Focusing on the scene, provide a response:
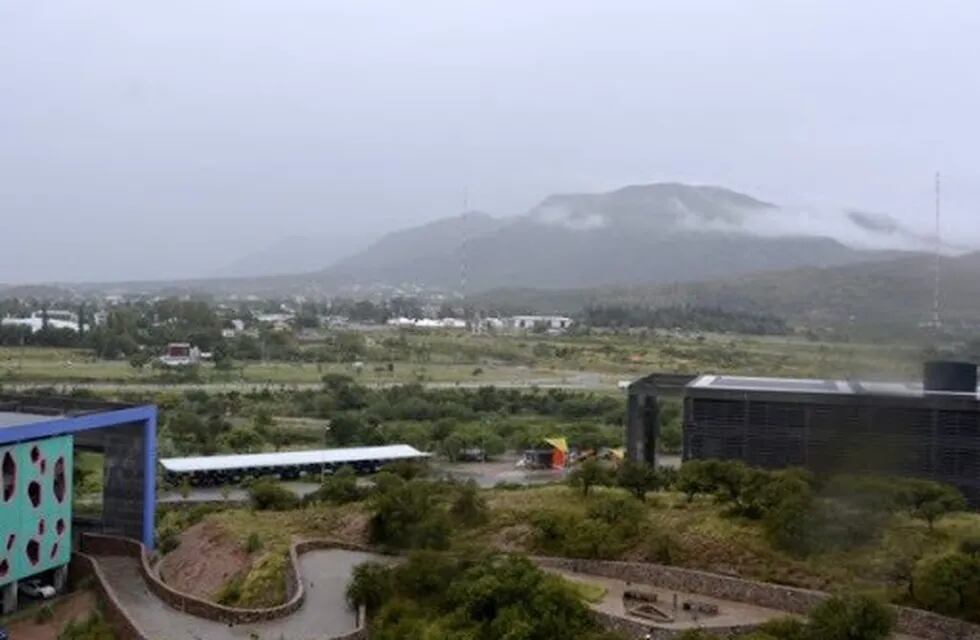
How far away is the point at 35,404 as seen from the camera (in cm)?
2273

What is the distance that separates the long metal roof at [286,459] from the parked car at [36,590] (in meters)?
10.5

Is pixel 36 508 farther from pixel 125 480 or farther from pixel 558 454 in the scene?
pixel 558 454

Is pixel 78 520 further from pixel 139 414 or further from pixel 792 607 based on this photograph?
pixel 792 607

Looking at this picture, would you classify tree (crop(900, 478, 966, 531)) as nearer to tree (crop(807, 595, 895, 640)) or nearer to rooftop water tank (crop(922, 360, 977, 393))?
rooftop water tank (crop(922, 360, 977, 393))

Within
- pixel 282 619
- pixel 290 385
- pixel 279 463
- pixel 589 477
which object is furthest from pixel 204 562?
pixel 290 385

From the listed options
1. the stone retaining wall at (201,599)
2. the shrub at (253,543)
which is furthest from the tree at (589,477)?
the shrub at (253,543)

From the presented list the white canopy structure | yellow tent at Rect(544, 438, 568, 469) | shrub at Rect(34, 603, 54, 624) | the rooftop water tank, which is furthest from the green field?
shrub at Rect(34, 603, 54, 624)

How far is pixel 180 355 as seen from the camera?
2525 inches

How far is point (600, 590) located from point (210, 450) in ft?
68.8

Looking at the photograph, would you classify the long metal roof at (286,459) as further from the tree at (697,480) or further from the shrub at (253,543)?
the tree at (697,480)

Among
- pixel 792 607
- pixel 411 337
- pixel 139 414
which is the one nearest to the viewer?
pixel 792 607

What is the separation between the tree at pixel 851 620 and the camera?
1414cm

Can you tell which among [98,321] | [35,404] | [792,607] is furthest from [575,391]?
[98,321]

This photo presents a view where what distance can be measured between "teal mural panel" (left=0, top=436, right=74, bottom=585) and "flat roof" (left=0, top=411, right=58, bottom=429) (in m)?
0.75
